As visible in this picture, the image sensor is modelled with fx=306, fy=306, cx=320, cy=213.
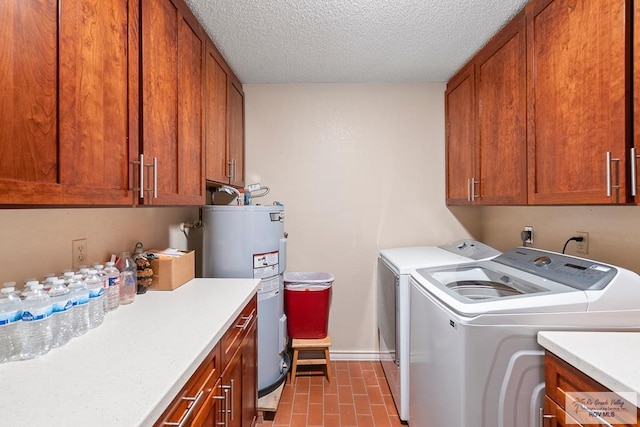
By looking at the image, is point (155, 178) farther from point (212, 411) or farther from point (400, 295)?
point (400, 295)

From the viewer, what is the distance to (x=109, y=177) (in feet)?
3.37

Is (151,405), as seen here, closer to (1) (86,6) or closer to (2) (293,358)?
(1) (86,6)

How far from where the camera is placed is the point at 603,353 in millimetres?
903

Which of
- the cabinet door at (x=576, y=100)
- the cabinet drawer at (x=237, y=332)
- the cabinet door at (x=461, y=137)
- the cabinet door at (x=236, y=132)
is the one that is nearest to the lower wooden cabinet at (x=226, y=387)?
the cabinet drawer at (x=237, y=332)

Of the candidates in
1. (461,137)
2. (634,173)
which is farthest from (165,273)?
(461,137)

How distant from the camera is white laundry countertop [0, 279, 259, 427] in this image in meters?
0.63

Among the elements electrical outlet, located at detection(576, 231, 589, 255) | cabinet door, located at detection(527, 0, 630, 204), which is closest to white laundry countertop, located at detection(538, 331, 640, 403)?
cabinet door, located at detection(527, 0, 630, 204)

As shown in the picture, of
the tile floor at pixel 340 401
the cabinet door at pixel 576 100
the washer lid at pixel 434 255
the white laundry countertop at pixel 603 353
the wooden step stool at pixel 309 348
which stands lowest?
the tile floor at pixel 340 401

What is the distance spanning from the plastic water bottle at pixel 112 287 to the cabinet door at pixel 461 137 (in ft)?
6.97

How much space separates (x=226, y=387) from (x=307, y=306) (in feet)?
3.79

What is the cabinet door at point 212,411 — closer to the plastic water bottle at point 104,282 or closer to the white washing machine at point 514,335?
the plastic water bottle at point 104,282

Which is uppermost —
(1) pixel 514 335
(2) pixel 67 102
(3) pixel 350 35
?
(3) pixel 350 35

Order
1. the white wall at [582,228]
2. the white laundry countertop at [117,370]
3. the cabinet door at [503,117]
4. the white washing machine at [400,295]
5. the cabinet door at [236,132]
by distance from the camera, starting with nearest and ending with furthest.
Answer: the white laundry countertop at [117,370] → the white wall at [582,228] → the cabinet door at [503,117] → the white washing machine at [400,295] → the cabinet door at [236,132]

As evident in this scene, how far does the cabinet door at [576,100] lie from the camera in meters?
1.10
